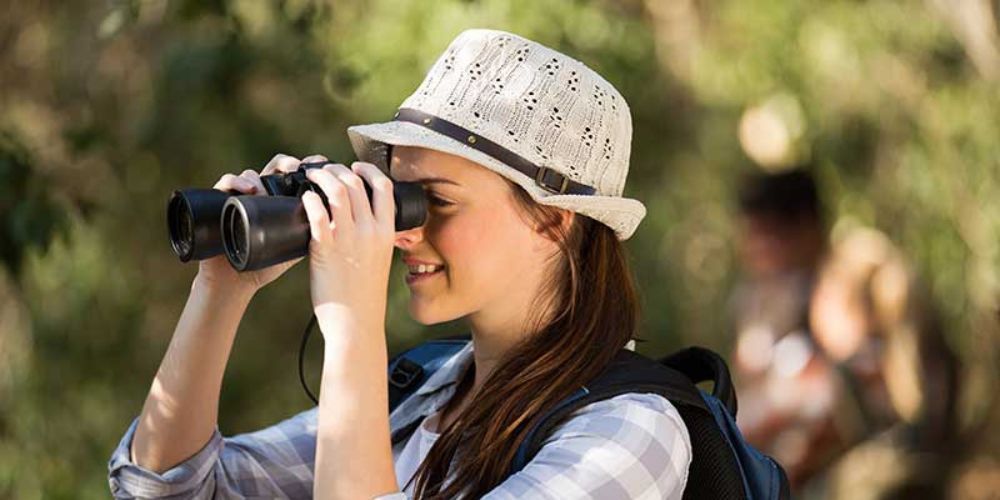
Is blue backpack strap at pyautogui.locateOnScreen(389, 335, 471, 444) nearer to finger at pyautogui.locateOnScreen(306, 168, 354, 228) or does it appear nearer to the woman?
the woman

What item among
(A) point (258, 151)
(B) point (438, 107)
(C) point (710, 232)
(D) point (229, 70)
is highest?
(B) point (438, 107)

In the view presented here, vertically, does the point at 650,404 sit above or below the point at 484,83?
below

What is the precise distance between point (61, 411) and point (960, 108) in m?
2.99

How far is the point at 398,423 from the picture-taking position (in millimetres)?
2225

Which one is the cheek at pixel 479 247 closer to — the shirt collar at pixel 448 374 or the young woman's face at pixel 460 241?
the young woman's face at pixel 460 241

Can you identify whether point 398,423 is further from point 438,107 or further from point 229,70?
point 229,70

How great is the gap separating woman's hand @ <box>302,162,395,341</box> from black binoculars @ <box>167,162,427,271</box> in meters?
0.02

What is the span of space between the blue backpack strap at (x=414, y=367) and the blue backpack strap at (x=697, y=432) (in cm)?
35

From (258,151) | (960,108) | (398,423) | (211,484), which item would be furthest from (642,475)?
(960,108)

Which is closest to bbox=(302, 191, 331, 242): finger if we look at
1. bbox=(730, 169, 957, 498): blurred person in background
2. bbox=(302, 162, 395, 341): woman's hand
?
bbox=(302, 162, 395, 341): woman's hand

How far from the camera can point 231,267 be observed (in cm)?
210

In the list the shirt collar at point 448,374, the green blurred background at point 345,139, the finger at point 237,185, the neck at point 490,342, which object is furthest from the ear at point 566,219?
the green blurred background at point 345,139

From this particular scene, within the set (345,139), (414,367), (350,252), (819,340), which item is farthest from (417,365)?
(345,139)

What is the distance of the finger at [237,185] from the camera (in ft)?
6.81
